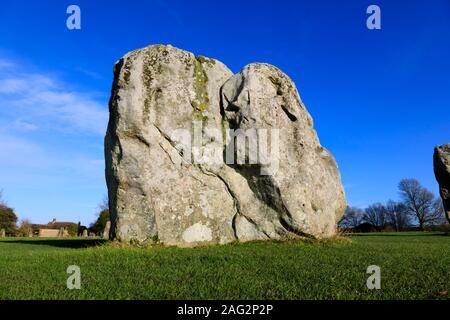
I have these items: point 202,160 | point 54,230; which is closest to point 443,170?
point 202,160

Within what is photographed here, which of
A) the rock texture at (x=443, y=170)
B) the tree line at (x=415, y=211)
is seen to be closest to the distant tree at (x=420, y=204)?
the tree line at (x=415, y=211)

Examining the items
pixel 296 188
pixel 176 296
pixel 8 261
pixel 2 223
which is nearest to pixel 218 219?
pixel 296 188

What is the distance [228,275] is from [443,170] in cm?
2810

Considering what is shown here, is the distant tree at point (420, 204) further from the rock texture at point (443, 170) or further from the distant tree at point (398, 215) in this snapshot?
the rock texture at point (443, 170)

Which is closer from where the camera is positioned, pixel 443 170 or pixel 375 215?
pixel 443 170

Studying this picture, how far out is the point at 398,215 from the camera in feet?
249

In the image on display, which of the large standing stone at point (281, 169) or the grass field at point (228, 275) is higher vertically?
the large standing stone at point (281, 169)

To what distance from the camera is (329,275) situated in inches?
256

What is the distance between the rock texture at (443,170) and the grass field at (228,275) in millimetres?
23336

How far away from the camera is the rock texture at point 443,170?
29.3 m

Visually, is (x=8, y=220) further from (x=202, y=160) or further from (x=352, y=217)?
(x=352, y=217)

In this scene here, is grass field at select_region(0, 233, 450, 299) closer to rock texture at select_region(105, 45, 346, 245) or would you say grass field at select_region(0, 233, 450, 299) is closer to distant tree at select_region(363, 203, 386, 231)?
rock texture at select_region(105, 45, 346, 245)
